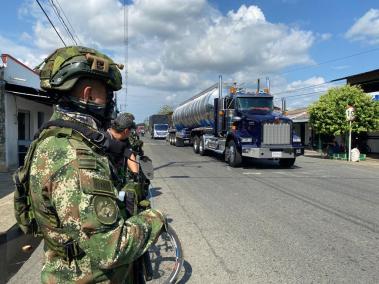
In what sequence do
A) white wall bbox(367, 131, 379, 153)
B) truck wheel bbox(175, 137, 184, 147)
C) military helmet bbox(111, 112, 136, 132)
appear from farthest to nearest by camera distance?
1. truck wheel bbox(175, 137, 184, 147)
2. white wall bbox(367, 131, 379, 153)
3. military helmet bbox(111, 112, 136, 132)

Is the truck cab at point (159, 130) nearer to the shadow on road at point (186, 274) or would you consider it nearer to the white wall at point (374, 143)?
the white wall at point (374, 143)

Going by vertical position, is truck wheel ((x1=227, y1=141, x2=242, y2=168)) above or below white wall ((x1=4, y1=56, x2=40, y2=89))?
below

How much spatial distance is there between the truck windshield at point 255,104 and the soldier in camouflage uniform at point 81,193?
1371cm

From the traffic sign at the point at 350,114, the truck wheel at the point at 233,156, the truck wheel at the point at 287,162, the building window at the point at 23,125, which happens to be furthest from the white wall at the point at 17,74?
the traffic sign at the point at 350,114

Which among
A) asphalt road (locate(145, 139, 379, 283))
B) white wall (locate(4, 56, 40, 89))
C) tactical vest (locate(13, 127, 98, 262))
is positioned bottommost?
asphalt road (locate(145, 139, 379, 283))

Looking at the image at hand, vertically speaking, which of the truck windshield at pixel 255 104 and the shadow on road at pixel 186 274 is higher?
the truck windshield at pixel 255 104

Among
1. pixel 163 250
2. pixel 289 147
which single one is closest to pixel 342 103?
pixel 289 147

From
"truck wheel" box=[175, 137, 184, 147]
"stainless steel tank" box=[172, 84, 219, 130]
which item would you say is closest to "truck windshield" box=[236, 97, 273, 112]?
"stainless steel tank" box=[172, 84, 219, 130]

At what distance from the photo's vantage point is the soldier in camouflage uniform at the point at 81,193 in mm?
1505

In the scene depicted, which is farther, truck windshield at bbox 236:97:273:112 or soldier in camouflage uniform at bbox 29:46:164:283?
truck windshield at bbox 236:97:273:112

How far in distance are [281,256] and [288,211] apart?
258 centimetres

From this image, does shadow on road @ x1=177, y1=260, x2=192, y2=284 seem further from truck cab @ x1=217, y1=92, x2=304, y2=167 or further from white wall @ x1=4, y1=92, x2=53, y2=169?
truck cab @ x1=217, y1=92, x2=304, y2=167

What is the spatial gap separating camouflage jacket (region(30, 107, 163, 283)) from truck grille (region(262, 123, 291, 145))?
42.3 feet

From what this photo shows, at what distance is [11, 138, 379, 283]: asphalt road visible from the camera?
13.7 ft
